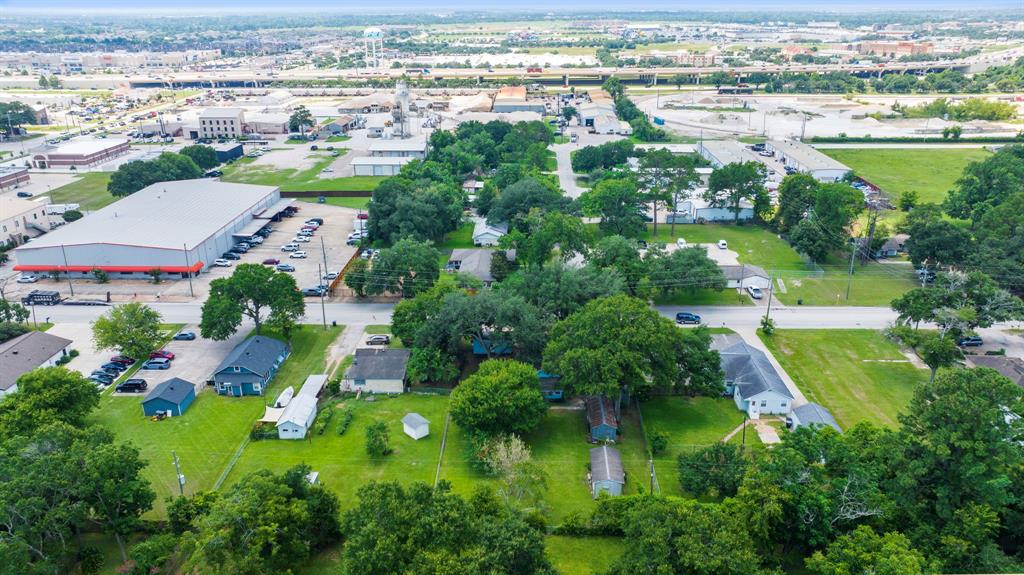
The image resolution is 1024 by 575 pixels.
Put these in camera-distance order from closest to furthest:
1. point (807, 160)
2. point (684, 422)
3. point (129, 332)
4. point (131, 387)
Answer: point (684, 422), point (131, 387), point (129, 332), point (807, 160)

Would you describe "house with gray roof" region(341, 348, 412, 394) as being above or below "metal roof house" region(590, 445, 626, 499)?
above

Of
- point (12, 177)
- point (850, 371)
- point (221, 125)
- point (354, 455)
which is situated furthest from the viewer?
point (221, 125)

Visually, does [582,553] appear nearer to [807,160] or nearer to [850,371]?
[850,371]

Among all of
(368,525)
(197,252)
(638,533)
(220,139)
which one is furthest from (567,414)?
(220,139)

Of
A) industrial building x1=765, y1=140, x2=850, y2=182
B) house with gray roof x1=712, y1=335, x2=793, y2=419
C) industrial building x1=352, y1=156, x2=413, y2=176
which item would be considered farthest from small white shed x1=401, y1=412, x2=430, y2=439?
industrial building x1=352, y1=156, x2=413, y2=176

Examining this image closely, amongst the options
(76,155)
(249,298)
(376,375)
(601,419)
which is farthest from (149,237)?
(76,155)

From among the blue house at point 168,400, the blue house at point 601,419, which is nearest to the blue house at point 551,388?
the blue house at point 601,419

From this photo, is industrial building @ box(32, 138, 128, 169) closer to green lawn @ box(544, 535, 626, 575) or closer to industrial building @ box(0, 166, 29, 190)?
industrial building @ box(0, 166, 29, 190)
